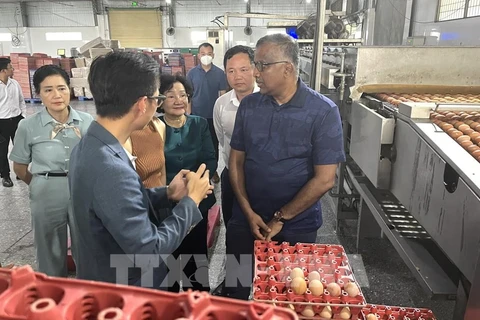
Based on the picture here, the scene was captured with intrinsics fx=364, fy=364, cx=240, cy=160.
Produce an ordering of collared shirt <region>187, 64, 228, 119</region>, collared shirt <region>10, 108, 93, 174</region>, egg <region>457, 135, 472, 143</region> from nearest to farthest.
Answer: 1. egg <region>457, 135, 472, 143</region>
2. collared shirt <region>10, 108, 93, 174</region>
3. collared shirt <region>187, 64, 228, 119</region>

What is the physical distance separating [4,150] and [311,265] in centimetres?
465

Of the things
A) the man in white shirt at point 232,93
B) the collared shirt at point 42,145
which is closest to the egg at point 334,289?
the man in white shirt at point 232,93

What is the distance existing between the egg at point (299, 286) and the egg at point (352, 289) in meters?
0.15

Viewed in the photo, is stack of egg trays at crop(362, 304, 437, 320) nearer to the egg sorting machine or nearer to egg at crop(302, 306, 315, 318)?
the egg sorting machine

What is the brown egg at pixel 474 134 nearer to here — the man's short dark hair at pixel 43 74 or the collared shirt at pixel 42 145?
the collared shirt at pixel 42 145

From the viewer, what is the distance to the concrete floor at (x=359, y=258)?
8.18 feet

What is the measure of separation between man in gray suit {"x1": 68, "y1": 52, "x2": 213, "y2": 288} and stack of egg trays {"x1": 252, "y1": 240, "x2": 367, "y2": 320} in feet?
1.27

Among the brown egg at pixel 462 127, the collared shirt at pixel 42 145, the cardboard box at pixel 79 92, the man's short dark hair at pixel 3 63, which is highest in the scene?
the man's short dark hair at pixel 3 63

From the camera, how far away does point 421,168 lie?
1591 millimetres

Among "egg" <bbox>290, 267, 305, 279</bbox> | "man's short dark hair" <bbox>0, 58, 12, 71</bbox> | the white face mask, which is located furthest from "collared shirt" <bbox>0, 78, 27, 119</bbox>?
"egg" <bbox>290, 267, 305, 279</bbox>

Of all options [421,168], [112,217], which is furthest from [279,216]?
[112,217]

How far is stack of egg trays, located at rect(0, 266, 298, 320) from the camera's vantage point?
56 cm

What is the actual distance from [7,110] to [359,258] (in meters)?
4.65

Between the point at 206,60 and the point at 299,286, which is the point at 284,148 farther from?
the point at 206,60
